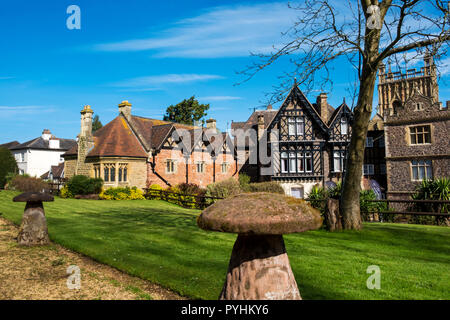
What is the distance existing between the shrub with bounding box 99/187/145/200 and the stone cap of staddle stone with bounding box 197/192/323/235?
2410cm

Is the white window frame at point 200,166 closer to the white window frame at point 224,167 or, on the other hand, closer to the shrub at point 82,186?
the white window frame at point 224,167

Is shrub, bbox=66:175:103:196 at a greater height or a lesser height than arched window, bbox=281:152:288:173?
lesser

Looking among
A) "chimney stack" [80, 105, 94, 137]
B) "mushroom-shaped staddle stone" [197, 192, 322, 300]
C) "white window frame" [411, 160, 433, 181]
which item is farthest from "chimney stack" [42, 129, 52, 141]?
"mushroom-shaped staddle stone" [197, 192, 322, 300]

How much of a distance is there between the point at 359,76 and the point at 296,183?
21869mm

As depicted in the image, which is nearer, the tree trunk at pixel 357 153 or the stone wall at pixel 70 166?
the tree trunk at pixel 357 153

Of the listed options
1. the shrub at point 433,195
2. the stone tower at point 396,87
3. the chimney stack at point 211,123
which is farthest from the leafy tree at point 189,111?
the shrub at point 433,195

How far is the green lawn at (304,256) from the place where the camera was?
18.9 feet

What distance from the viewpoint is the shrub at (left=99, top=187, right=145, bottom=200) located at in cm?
Result: 2619

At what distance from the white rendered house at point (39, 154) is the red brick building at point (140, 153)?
2746 centimetres

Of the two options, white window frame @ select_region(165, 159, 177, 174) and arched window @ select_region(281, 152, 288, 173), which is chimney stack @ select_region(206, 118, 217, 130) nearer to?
white window frame @ select_region(165, 159, 177, 174)
